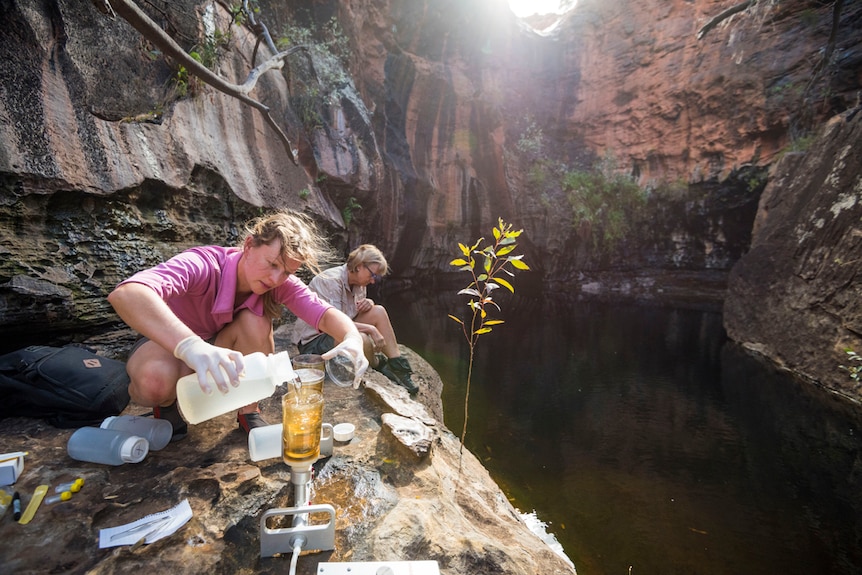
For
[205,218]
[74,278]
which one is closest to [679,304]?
[205,218]

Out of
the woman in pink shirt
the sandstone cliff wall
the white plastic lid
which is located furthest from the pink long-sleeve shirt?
the sandstone cliff wall

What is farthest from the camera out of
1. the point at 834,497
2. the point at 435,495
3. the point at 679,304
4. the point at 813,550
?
the point at 679,304

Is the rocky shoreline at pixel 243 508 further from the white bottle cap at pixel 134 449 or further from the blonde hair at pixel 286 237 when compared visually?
the blonde hair at pixel 286 237

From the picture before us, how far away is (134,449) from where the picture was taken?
5.60 ft

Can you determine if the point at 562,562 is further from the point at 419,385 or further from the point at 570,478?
the point at 419,385

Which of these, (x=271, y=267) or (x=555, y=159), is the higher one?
(x=555, y=159)

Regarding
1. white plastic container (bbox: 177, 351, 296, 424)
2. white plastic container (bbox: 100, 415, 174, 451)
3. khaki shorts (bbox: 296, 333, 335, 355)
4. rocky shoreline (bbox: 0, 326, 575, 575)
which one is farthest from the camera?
khaki shorts (bbox: 296, 333, 335, 355)

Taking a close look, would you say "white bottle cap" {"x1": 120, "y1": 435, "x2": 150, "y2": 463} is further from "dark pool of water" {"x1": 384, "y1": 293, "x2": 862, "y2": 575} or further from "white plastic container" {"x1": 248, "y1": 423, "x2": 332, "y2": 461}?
"dark pool of water" {"x1": 384, "y1": 293, "x2": 862, "y2": 575}

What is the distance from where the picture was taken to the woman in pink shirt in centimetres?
141

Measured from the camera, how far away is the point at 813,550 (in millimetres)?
2688

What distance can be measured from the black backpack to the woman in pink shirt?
19 cm

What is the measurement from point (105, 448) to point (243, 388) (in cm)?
82

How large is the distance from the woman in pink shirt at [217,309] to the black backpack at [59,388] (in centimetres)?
19

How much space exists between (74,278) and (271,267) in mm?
2806
